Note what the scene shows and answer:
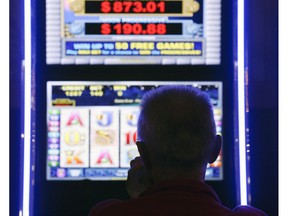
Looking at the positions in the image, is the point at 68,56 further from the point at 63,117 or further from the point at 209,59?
the point at 209,59

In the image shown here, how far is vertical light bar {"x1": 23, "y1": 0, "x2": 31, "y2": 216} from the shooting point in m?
2.11

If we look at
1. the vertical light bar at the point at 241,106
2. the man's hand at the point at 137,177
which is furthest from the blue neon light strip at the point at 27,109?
the vertical light bar at the point at 241,106

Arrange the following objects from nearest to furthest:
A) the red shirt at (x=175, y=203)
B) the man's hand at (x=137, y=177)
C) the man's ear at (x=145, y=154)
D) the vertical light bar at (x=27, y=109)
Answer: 1. the red shirt at (x=175, y=203)
2. the man's ear at (x=145, y=154)
3. the man's hand at (x=137, y=177)
4. the vertical light bar at (x=27, y=109)

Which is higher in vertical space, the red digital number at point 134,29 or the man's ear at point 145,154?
the red digital number at point 134,29

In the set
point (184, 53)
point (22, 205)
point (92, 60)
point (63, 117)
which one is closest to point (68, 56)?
point (92, 60)

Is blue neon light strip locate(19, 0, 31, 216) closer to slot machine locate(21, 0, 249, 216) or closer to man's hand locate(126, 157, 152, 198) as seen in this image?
slot machine locate(21, 0, 249, 216)

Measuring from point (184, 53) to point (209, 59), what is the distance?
0.10 metres

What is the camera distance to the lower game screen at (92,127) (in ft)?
7.09

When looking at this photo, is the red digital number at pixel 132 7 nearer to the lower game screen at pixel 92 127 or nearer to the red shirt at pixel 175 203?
the lower game screen at pixel 92 127

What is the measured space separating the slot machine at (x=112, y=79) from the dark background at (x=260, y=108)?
0.06m

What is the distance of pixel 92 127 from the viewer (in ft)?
7.09

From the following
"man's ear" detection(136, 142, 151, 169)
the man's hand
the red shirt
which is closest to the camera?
the red shirt

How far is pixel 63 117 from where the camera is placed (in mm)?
2162

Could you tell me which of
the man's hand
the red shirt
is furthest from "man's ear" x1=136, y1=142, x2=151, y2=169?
the man's hand
